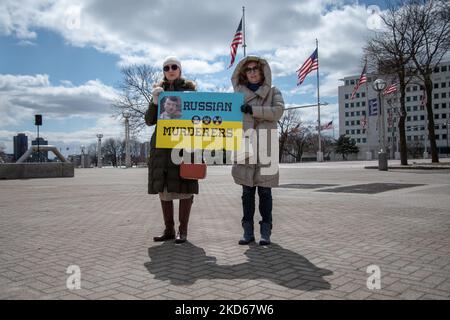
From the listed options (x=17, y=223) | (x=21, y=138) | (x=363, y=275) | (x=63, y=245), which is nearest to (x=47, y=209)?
(x=17, y=223)

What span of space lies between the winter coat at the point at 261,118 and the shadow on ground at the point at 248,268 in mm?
759

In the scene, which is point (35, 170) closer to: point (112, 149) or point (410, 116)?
→ point (112, 149)

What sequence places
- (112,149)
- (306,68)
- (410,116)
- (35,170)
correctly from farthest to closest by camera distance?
(410,116), (112,149), (306,68), (35,170)

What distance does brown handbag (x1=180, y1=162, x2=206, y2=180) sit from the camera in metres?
4.43

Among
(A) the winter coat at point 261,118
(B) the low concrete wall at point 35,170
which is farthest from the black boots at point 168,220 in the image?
(B) the low concrete wall at point 35,170

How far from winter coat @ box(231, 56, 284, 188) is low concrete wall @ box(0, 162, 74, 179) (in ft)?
64.8

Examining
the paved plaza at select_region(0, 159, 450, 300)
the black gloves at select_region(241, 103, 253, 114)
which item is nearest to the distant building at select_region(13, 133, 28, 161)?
the paved plaza at select_region(0, 159, 450, 300)

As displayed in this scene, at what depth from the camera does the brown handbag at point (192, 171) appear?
4.43 m

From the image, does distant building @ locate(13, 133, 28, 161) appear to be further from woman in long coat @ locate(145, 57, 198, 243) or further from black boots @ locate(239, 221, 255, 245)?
black boots @ locate(239, 221, 255, 245)

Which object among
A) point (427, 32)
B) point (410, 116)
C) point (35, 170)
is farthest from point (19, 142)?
point (410, 116)

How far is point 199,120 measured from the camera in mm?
4641

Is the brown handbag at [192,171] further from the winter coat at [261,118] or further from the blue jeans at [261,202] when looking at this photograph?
the blue jeans at [261,202]

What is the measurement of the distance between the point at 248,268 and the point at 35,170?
2089cm

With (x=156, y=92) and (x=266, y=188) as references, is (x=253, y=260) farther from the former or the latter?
(x=156, y=92)
